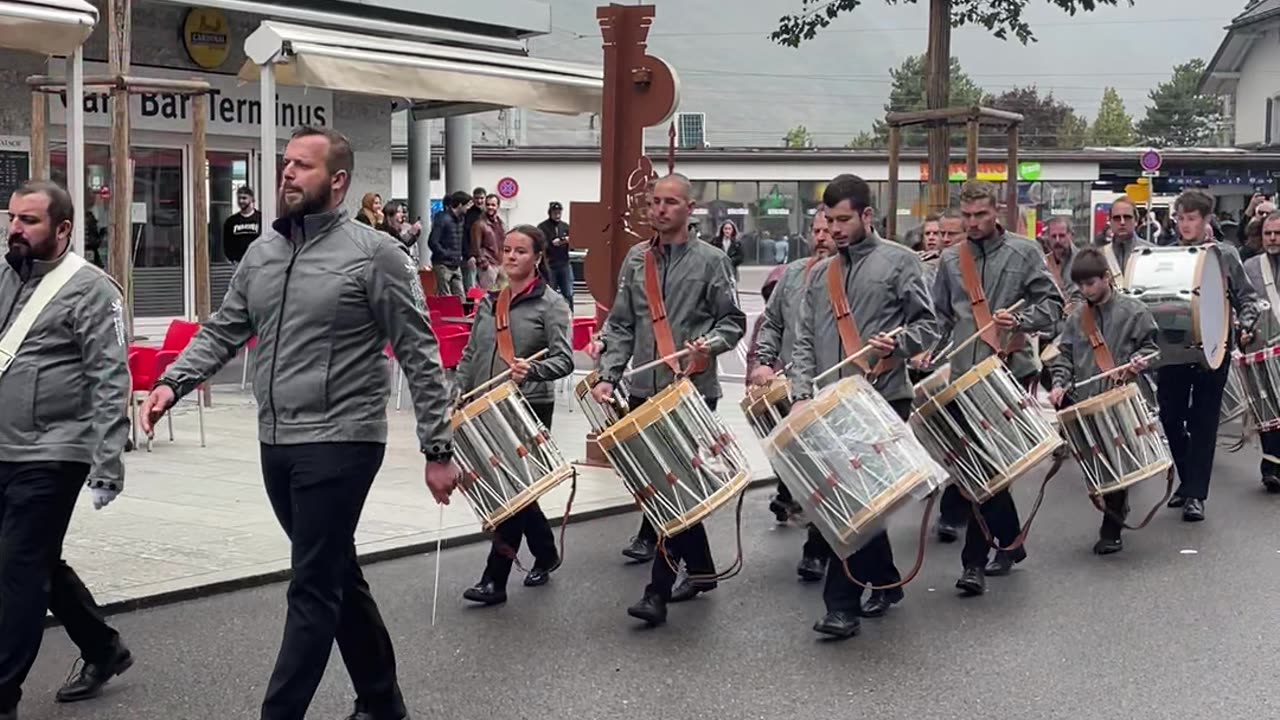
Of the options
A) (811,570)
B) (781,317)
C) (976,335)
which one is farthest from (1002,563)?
(781,317)

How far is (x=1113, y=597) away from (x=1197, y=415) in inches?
99.2

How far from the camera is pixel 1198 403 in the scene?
32.2 feet

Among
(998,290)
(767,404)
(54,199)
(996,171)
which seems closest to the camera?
(54,199)

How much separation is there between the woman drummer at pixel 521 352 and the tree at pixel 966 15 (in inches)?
388

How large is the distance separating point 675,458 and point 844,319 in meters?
0.92

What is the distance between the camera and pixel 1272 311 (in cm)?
1102

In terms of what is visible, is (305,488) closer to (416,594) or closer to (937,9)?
(416,594)

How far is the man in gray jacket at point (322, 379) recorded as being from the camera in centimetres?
498

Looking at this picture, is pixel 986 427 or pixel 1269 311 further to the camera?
pixel 1269 311

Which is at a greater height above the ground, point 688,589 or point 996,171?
point 996,171

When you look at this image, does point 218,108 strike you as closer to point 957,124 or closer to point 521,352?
point 957,124

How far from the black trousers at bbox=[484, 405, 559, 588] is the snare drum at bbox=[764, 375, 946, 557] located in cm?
135

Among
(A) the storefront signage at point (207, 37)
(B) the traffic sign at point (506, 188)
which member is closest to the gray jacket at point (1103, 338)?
(A) the storefront signage at point (207, 37)

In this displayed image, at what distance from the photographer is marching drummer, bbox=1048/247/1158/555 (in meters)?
8.76
